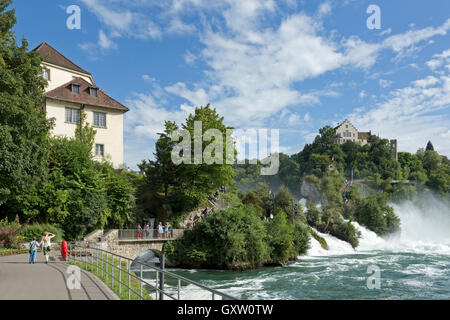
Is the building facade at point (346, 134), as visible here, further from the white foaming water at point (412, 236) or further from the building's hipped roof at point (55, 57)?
the building's hipped roof at point (55, 57)

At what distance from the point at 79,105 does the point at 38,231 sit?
16.8m

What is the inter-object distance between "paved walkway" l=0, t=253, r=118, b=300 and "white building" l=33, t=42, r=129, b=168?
23.2 meters

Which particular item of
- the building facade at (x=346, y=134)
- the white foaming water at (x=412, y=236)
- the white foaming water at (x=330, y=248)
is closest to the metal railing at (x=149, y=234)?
the white foaming water at (x=330, y=248)

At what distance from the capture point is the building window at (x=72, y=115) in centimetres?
3701

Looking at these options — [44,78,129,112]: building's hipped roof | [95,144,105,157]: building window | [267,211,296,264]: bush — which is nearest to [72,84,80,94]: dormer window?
[44,78,129,112]: building's hipped roof

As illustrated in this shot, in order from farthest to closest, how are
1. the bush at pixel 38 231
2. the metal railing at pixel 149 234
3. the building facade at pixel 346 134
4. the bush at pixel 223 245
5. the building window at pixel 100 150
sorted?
the building facade at pixel 346 134
the building window at pixel 100 150
the metal railing at pixel 149 234
the bush at pixel 223 245
the bush at pixel 38 231

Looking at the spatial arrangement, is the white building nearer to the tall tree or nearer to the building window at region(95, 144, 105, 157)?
the building window at region(95, 144, 105, 157)

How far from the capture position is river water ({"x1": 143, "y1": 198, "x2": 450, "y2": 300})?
790 inches

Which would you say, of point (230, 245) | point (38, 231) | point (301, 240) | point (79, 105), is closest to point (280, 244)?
point (230, 245)

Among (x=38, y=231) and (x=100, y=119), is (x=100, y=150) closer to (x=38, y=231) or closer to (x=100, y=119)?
(x=100, y=119)

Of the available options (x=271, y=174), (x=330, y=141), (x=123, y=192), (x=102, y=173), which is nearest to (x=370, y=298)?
(x=123, y=192)

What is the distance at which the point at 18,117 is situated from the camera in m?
20.1

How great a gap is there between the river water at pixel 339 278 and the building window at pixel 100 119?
19111 millimetres
